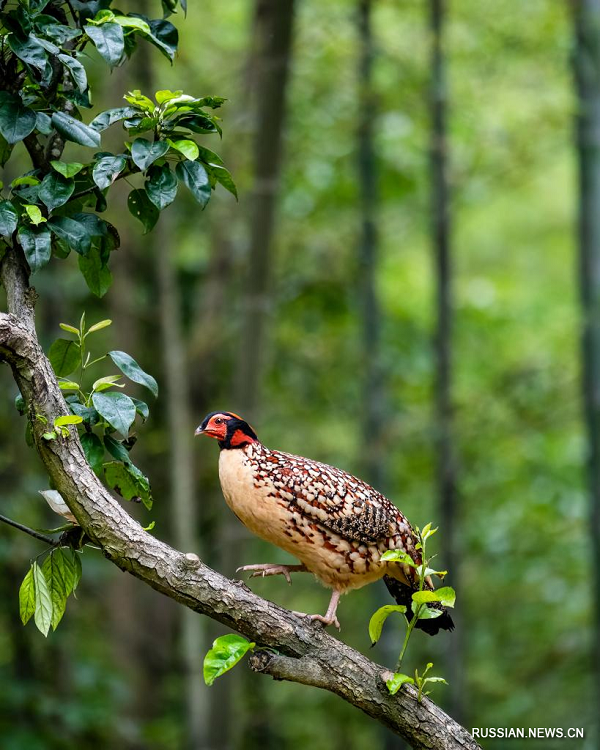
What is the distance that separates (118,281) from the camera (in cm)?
758

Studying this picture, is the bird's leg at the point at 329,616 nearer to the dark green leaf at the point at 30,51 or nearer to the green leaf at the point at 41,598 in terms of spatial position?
the green leaf at the point at 41,598

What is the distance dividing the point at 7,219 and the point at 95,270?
324 millimetres

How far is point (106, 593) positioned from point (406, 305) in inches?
143

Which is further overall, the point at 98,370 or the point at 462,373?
the point at 462,373

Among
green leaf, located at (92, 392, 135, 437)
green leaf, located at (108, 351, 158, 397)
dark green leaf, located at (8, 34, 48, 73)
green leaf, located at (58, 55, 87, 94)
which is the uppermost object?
dark green leaf, located at (8, 34, 48, 73)

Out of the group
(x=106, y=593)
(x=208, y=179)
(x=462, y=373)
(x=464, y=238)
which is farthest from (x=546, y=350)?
(x=208, y=179)

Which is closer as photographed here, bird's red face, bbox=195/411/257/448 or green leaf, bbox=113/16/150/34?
green leaf, bbox=113/16/150/34

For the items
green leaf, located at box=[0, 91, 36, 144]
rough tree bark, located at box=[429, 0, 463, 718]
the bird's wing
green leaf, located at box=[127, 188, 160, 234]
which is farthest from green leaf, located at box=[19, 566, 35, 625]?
rough tree bark, located at box=[429, 0, 463, 718]

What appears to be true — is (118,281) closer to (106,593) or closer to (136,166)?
(106,593)

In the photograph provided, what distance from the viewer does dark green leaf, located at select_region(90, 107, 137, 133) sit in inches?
85.4

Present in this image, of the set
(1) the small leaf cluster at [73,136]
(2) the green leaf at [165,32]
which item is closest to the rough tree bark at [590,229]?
(2) the green leaf at [165,32]

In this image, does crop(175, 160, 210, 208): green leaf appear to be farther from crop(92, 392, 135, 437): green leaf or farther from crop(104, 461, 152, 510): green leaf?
crop(104, 461, 152, 510): green leaf

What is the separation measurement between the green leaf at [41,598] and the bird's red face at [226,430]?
0.50m

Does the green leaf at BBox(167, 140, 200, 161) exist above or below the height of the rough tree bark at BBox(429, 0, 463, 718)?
above
